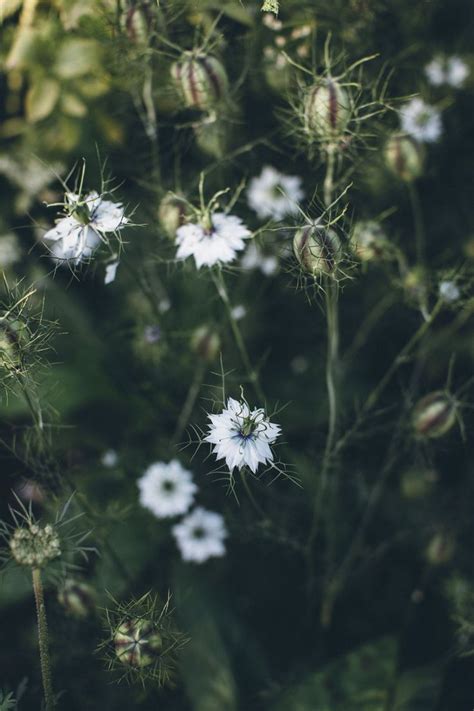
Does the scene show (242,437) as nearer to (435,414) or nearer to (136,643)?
(136,643)

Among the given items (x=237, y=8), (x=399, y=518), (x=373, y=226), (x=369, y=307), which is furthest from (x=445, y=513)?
(x=237, y=8)

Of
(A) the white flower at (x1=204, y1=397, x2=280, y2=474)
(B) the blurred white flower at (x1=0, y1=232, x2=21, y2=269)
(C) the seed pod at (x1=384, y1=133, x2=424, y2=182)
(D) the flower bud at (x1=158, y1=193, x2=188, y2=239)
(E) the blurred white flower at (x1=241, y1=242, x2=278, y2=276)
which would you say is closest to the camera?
(A) the white flower at (x1=204, y1=397, x2=280, y2=474)

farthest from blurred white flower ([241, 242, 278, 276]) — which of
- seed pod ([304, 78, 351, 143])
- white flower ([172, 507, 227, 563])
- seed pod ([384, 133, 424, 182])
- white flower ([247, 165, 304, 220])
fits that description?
white flower ([172, 507, 227, 563])

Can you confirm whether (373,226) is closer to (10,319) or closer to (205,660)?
(10,319)

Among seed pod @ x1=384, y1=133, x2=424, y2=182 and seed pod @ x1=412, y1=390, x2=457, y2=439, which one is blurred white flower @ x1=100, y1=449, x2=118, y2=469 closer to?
seed pod @ x1=412, y1=390, x2=457, y2=439

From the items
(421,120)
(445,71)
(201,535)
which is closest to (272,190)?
(421,120)

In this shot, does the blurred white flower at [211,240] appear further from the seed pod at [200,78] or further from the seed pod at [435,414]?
the seed pod at [435,414]
